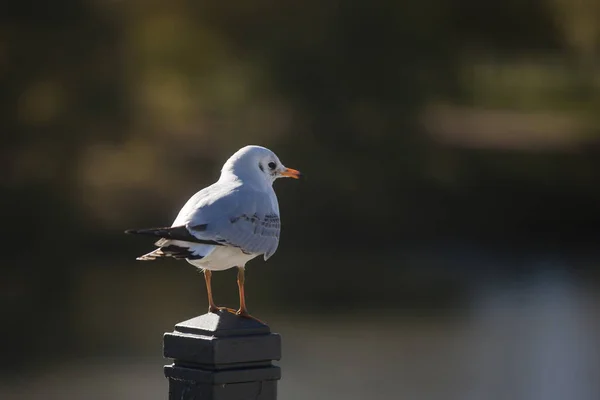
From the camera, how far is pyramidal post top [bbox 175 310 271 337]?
2480 mm

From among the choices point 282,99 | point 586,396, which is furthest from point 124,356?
point 282,99

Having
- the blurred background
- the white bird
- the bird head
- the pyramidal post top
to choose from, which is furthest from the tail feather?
the blurred background

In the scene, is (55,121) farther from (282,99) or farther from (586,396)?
(586,396)

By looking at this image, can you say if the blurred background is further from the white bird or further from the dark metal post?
the dark metal post

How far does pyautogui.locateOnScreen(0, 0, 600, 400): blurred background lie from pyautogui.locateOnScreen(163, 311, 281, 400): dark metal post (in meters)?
6.73

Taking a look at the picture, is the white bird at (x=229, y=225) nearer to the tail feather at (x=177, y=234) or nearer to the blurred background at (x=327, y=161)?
the tail feather at (x=177, y=234)

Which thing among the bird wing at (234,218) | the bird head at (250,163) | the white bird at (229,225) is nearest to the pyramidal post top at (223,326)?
the white bird at (229,225)

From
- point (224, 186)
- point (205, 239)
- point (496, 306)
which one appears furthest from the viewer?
point (496, 306)

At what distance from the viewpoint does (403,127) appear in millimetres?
15664

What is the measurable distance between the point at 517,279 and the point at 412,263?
1418mm

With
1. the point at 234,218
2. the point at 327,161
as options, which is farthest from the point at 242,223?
the point at 327,161

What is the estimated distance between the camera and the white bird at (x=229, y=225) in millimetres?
2795

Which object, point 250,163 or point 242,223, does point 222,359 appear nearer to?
point 242,223

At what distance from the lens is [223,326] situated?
8.17 ft
